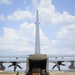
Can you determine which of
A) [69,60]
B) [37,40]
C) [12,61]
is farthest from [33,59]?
[69,60]

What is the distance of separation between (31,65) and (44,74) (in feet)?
4.05

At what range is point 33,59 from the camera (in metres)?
17.6

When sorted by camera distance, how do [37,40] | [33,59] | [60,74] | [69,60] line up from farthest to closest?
1. [69,60]
2. [60,74]
3. [37,40]
4. [33,59]

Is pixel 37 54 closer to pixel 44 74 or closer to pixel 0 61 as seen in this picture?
pixel 44 74

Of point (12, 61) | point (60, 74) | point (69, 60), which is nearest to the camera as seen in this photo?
point (60, 74)

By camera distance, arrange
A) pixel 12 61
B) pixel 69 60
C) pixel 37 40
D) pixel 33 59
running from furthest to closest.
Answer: pixel 69 60 < pixel 12 61 < pixel 37 40 < pixel 33 59

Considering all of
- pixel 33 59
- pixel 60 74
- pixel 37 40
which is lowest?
pixel 60 74

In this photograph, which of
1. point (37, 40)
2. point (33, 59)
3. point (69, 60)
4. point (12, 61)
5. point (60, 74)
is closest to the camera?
point (33, 59)

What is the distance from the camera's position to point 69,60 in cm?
4509

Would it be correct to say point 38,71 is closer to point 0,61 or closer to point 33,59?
point 33,59

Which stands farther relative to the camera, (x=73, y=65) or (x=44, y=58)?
(x=73, y=65)

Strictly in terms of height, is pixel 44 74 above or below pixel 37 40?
below

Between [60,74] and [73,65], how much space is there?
10962mm

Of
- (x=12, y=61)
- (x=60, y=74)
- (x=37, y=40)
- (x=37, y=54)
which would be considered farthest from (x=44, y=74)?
(x=12, y=61)
